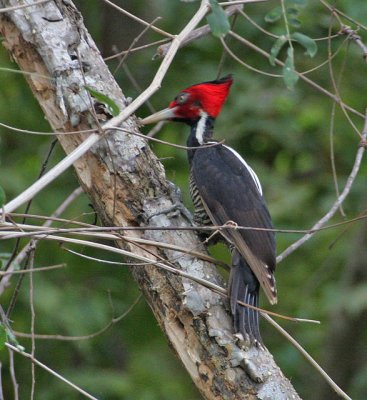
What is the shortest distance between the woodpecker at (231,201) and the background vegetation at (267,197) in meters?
1.21

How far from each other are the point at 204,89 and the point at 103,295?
6.53 ft

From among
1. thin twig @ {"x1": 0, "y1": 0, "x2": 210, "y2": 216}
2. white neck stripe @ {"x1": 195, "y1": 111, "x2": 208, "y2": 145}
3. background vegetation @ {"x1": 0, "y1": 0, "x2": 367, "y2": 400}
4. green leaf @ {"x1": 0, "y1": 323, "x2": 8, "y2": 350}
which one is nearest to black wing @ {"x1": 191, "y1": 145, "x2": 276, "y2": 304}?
white neck stripe @ {"x1": 195, "y1": 111, "x2": 208, "y2": 145}

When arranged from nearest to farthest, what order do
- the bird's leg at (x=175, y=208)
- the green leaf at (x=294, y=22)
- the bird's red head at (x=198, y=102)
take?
1. the green leaf at (x=294, y=22)
2. the bird's leg at (x=175, y=208)
3. the bird's red head at (x=198, y=102)

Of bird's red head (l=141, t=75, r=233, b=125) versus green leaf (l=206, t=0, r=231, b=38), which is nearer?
green leaf (l=206, t=0, r=231, b=38)

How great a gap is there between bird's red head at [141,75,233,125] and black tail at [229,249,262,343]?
0.83 meters

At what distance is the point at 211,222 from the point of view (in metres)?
3.81

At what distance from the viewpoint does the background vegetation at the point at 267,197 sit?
533 cm

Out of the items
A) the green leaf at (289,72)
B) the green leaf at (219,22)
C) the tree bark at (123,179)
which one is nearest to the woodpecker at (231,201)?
the tree bark at (123,179)

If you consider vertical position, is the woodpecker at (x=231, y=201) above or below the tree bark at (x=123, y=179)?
below

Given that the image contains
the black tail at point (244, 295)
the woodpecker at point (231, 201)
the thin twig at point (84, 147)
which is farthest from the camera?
the woodpecker at point (231, 201)

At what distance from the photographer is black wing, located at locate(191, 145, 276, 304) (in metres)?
3.40

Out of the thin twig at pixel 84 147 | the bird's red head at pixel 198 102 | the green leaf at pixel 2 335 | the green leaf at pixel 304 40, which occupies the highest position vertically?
the green leaf at pixel 304 40

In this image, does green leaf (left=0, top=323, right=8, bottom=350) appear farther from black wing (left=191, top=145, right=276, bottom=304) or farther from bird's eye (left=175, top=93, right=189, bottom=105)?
bird's eye (left=175, top=93, right=189, bottom=105)

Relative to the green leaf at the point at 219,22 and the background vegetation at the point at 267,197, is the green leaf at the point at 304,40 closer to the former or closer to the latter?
the green leaf at the point at 219,22
